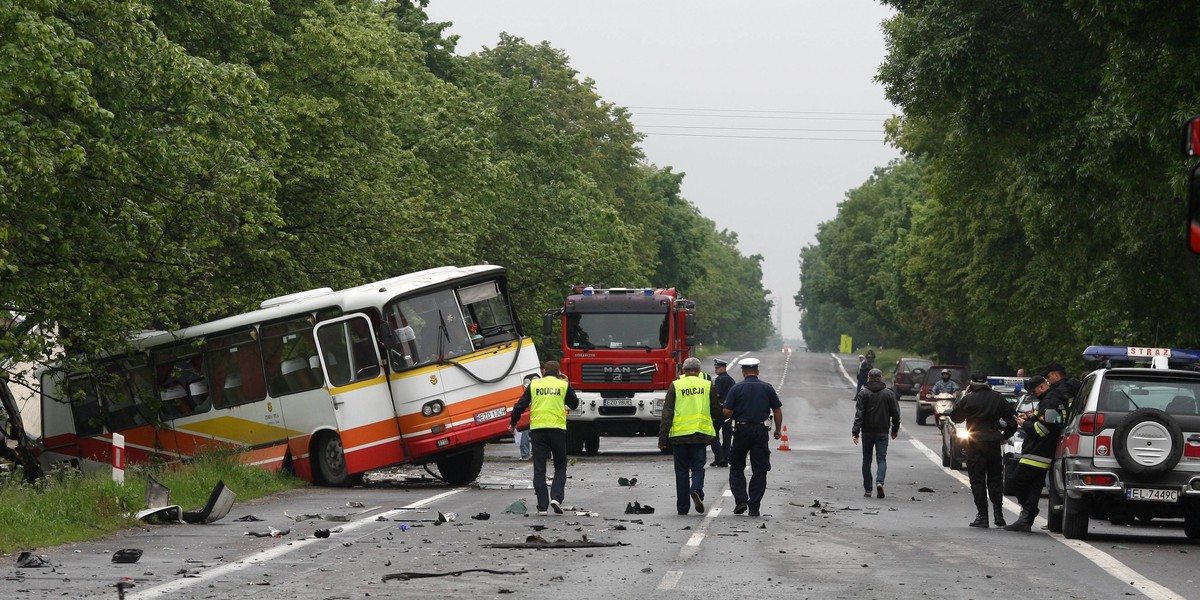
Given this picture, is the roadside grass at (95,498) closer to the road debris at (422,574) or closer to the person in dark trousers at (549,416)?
the person in dark trousers at (549,416)

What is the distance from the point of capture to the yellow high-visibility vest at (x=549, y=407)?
18.5 metres

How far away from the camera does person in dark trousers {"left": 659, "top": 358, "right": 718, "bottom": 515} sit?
60.3 ft

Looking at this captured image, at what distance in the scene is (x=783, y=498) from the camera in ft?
69.6

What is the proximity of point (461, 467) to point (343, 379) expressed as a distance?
2.40 meters

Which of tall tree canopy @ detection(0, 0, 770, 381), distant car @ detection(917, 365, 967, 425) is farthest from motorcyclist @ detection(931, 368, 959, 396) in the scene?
tall tree canopy @ detection(0, 0, 770, 381)

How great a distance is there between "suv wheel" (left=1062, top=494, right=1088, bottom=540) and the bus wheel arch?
10.9 metres

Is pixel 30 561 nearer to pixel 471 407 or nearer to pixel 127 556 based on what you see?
pixel 127 556

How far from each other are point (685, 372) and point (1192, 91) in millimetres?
7124

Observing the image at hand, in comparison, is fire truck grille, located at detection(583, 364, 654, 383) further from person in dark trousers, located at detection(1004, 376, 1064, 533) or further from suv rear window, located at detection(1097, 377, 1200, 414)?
suv rear window, located at detection(1097, 377, 1200, 414)

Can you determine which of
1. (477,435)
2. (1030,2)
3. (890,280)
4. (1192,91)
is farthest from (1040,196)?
(890,280)

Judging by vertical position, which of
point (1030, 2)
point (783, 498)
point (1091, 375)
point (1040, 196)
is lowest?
point (783, 498)

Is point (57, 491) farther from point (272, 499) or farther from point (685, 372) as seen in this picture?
point (685, 372)

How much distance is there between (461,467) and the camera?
24.4m

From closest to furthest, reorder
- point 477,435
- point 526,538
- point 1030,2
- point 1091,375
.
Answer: point 526,538, point 1091,375, point 477,435, point 1030,2
